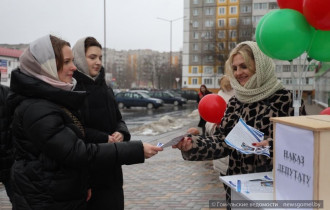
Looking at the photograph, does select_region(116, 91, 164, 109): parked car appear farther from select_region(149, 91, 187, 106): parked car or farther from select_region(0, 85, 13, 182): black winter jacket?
select_region(0, 85, 13, 182): black winter jacket

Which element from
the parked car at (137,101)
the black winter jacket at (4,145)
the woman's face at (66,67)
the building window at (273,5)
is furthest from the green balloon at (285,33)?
the building window at (273,5)

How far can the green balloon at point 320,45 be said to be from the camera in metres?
2.29

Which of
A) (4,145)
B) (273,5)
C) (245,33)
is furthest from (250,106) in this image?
(273,5)

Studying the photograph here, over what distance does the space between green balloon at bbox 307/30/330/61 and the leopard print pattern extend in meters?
0.36

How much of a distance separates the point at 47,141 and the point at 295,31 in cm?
171

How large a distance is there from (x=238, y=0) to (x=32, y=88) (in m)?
64.5

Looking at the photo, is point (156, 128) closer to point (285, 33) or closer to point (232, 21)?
point (285, 33)

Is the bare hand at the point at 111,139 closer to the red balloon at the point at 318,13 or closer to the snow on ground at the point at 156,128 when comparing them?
the red balloon at the point at 318,13

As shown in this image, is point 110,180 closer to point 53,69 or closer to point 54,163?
point 54,163

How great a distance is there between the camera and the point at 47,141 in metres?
1.78

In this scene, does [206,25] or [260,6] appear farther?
[206,25]

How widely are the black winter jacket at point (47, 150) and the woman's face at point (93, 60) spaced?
3.14 ft

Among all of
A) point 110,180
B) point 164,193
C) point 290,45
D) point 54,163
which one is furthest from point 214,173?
point 54,163

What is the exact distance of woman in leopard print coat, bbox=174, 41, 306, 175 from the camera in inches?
90.1
